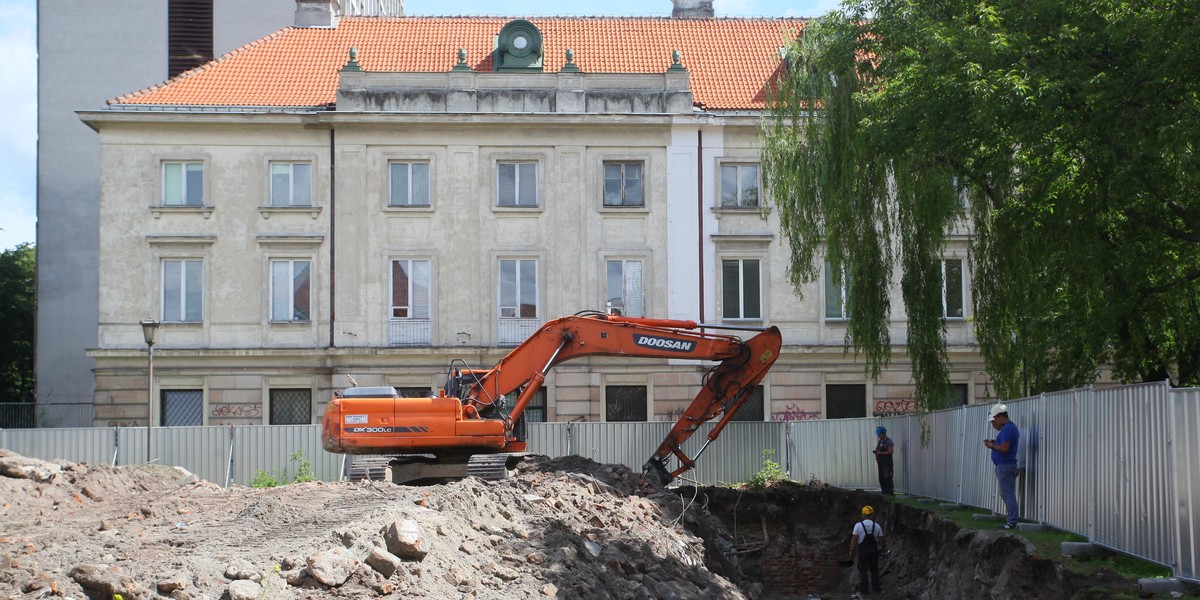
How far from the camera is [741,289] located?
3506 cm

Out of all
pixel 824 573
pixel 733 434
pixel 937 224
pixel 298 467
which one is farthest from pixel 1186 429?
pixel 298 467

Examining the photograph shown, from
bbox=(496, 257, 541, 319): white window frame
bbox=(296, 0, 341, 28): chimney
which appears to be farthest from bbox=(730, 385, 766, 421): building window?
bbox=(296, 0, 341, 28): chimney

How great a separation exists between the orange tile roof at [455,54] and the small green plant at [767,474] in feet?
31.7

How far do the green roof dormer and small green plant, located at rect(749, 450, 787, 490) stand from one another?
40.1 feet

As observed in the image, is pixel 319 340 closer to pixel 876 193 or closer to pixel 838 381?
pixel 838 381

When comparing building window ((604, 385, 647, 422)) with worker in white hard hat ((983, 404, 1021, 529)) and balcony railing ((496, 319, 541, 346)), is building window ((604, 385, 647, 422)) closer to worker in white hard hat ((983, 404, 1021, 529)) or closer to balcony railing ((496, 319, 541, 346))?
balcony railing ((496, 319, 541, 346))

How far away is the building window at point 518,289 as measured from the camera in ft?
113

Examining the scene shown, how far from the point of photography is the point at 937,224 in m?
23.4

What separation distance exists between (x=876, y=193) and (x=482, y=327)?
1277 centimetres

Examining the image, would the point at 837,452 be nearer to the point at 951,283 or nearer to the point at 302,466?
the point at 951,283

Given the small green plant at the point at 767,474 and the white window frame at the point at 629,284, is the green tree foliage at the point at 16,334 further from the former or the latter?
the small green plant at the point at 767,474

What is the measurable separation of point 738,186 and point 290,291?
11765 millimetres

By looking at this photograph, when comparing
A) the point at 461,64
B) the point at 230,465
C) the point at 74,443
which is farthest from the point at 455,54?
the point at 74,443

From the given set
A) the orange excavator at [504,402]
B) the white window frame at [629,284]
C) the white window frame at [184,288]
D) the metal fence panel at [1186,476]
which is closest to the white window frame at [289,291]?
the white window frame at [184,288]
